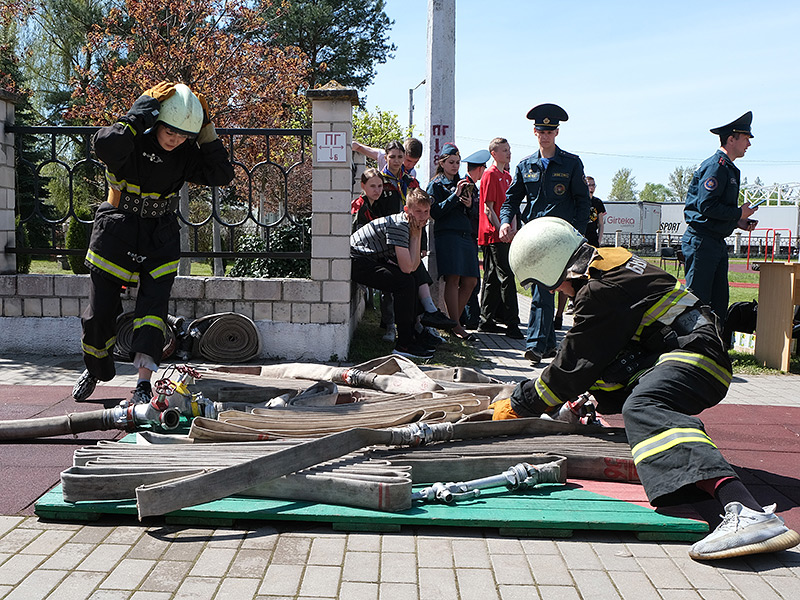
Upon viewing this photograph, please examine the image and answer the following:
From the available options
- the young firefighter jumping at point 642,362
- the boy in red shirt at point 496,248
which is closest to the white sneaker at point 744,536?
the young firefighter jumping at point 642,362

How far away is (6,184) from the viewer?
7410mm

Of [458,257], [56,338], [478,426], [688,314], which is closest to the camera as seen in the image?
[688,314]

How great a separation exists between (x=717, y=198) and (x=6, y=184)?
269 inches

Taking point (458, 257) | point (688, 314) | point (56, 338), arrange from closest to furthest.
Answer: point (688, 314), point (56, 338), point (458, 257)

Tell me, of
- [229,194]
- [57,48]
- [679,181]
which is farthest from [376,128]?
[679,181]

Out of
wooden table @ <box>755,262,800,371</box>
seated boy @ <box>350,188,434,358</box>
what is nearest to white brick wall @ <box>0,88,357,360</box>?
seated boy @ <box>350,188,434,358</box>

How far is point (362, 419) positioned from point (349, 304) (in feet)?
10.5

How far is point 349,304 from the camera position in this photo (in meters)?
7.38

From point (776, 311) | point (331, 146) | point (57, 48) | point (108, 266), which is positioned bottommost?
point (776, 311)

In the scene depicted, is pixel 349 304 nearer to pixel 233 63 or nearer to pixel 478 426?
pixel 478 426

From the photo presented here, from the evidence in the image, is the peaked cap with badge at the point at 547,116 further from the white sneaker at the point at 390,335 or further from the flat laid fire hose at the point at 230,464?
the flat laid fire hose at the point at 230,464

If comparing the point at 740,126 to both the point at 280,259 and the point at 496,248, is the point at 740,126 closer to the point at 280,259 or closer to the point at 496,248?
the point at 496,248

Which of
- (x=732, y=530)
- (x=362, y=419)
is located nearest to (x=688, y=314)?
(x=732, y=530)

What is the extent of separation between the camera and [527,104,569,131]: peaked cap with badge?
7570 mm
